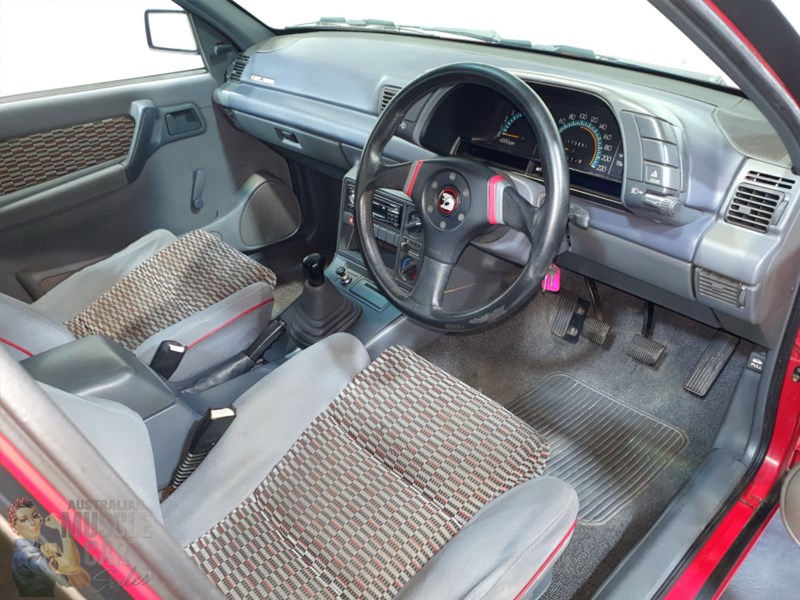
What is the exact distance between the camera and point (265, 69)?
7.04ft

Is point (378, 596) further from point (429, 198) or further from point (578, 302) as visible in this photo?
point (578, 302)

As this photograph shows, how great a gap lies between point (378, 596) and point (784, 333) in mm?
1037

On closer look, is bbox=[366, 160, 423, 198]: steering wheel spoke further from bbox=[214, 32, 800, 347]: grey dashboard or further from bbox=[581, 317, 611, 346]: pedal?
bbox=[581, 317, 611, 346]: pedal

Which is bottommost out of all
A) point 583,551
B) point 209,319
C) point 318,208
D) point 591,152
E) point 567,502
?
point 583,551

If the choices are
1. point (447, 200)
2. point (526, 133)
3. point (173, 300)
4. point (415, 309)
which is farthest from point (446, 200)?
point (173, 300)

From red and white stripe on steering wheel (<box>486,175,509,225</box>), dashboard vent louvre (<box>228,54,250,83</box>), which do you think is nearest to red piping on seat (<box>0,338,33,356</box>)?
red and white stripe on steering wheel (<box>486,175,509,225</box>)

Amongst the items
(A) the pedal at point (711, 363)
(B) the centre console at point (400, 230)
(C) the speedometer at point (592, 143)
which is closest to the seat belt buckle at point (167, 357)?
(B) the centre console at point (400, 230)

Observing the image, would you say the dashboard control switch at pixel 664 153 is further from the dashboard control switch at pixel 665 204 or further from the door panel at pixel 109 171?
the door panel at pixel 109 171

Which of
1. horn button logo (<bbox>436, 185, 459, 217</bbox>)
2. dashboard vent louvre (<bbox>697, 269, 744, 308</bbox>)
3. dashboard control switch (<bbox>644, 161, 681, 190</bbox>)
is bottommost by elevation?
dashboard vent louvre (<bbox>697, 269, 744, 308</bbox>)

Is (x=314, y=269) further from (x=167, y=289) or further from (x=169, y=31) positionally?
(x=169, y=31)

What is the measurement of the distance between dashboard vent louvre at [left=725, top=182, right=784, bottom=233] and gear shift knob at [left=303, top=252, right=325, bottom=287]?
99cm

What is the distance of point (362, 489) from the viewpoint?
1124 mm

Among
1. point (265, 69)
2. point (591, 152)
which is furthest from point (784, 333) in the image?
point (265, 69)

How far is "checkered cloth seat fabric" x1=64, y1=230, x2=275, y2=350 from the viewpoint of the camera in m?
1.61
